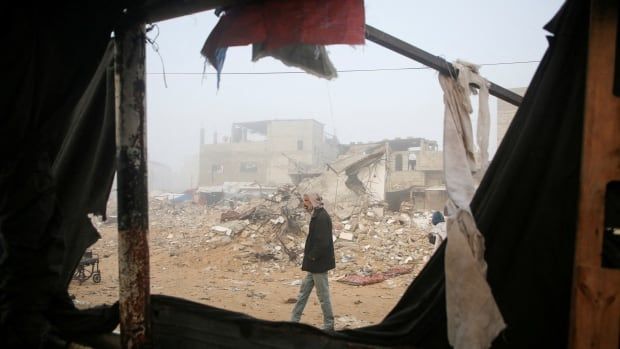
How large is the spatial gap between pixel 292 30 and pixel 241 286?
8.16 m

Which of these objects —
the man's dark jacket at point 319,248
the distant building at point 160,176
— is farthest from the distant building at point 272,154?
the man's dark jacket at point 319,248

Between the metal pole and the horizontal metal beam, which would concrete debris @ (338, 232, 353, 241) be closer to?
the metal pole

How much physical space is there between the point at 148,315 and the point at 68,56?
6.45 feet

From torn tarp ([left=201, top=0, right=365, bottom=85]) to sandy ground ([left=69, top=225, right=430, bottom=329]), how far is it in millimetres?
4865

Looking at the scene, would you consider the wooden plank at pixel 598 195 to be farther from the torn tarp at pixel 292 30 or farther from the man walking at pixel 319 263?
the man walking at pixel 319 263

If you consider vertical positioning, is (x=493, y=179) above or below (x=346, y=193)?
above

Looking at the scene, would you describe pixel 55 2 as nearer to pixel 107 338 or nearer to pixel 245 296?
pixel 107 338

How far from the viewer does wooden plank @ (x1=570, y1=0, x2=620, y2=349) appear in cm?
144

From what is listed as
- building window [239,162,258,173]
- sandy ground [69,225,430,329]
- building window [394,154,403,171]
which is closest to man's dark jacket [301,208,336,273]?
sandy ground [69,225,430,329]

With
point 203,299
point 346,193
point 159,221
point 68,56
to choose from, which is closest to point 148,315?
point 68,56

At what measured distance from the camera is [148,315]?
270cm

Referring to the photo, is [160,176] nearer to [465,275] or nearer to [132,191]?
[132,191]

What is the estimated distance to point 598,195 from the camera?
1.47m

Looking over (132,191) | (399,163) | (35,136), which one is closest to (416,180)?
(399,163)
